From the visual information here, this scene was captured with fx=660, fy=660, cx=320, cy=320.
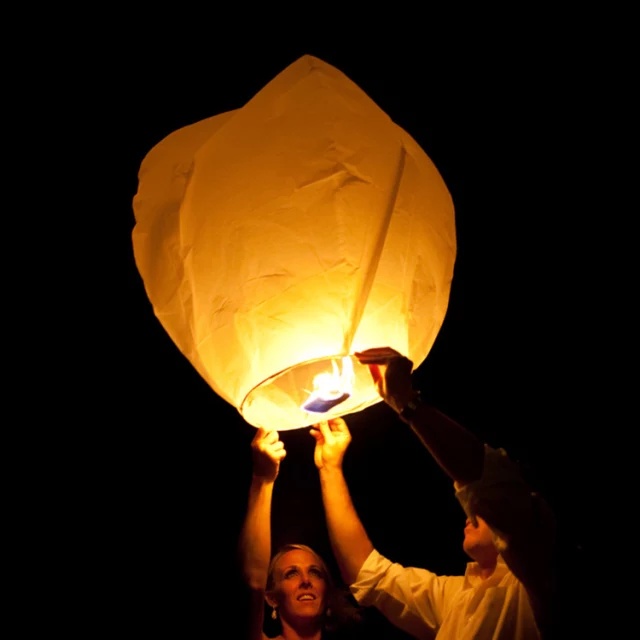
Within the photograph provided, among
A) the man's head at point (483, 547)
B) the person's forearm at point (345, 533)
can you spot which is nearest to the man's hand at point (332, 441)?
the person's forearm at point (345, 533)

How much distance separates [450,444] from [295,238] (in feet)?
1.99

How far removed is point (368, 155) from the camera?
152 centimetres

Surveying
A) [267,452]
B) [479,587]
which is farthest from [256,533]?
[479,587]

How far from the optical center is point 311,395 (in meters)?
1.63

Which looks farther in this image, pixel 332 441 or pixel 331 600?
pixel 331 600

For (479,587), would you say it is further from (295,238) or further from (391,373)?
(295,238)

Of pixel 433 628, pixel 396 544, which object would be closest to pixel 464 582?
pixel 433 628

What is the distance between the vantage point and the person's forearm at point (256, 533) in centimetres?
214

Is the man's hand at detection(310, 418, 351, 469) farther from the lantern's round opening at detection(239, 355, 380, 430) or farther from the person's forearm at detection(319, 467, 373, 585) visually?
the lantern's round opening at detection(239, 355, 380, 430)

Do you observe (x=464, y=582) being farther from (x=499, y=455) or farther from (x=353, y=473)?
(x=353, y=473)

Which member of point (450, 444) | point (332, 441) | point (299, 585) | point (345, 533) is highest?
point (450, 444)

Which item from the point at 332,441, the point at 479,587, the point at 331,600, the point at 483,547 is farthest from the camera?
the point at 331,600

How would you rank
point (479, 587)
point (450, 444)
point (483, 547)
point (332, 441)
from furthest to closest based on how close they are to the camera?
point (332, 441) < point (483, 547) < point (479, 587) < point (450, 444)

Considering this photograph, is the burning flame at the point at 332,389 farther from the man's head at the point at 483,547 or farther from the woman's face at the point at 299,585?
the woman's face at the point at 299,585
